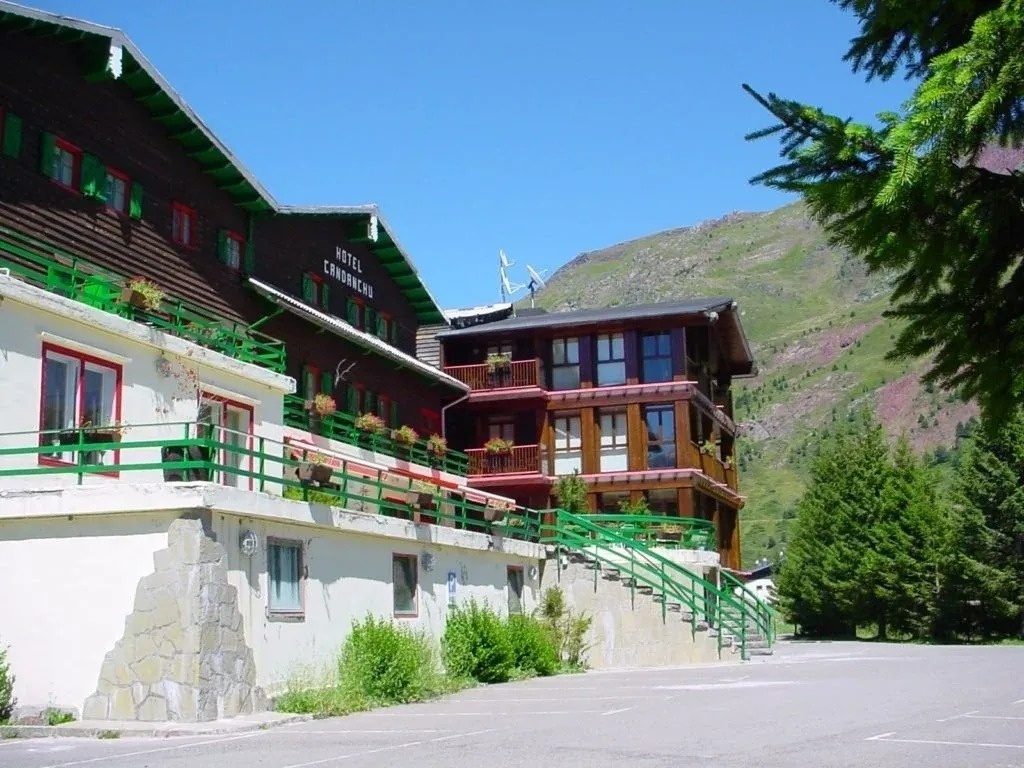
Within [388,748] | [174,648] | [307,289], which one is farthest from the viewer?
[307,289]

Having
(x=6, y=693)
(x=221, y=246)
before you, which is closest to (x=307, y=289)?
(x=221, y=246)

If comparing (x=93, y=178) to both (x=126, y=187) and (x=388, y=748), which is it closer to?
(x=126, y=187)

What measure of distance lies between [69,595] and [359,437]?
62.7 ft

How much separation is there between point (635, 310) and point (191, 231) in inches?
776

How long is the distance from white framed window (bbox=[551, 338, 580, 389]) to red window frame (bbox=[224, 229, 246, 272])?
55.5ft

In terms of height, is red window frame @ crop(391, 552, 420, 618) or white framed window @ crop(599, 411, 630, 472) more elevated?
white framed window @ crop(599, 411, 630, 472)

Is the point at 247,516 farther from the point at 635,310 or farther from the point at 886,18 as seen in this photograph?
the point at 635,310

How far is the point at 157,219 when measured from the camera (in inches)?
1074

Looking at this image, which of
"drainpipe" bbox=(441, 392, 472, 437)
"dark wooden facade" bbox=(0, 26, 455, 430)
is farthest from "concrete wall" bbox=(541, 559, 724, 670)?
"drainpipe" bbox=(441, 392, 472, 437)

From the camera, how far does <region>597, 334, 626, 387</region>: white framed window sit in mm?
44688

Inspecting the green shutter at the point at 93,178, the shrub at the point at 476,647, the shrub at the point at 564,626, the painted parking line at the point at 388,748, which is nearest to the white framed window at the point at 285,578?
the painted parking line at the point at 388,748

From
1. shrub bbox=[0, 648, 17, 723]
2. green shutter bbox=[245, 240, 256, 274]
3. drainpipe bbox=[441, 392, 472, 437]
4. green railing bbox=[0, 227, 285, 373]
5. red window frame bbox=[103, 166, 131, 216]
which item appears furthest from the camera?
drainpipe bbox=[441, 392, 472, 437]

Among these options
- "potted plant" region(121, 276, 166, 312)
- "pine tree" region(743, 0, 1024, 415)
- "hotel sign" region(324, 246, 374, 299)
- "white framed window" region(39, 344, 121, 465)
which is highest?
"hotel sign" region(324, 246, 374, 299)

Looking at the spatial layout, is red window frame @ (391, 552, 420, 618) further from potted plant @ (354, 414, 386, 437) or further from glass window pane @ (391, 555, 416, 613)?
potted plant @ (354, 414, 386, 437)
